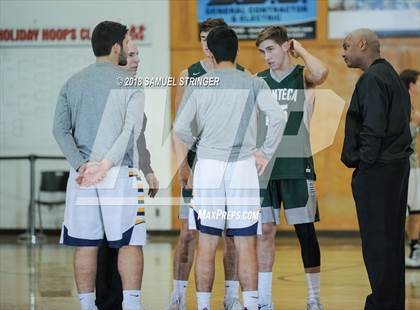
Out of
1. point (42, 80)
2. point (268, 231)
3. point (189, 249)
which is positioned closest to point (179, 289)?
point (189, 249)

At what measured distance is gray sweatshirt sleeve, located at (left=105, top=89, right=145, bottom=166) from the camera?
5363 mm

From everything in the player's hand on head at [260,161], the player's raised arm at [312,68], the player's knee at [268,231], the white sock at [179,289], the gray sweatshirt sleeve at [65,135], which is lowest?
the white sock at [179,289]

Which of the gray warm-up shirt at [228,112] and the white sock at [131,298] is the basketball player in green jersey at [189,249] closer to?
the gray warm-up shirt at [228,112]

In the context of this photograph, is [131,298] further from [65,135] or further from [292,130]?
[292,130]

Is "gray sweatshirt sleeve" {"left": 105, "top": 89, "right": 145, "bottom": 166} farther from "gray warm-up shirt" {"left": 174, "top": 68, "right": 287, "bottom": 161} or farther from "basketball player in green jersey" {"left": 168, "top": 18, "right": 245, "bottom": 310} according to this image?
"basketball player in green jersey" {"left": 168, "top": 18, "right": 245, "bottom": 310}

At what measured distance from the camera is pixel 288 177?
604 centimetres

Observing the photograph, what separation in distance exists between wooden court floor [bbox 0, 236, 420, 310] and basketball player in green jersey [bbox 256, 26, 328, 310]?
18.3 inches

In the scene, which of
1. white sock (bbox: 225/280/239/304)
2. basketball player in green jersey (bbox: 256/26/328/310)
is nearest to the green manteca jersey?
basketball player in green jersey (bbox: 256/26/328/310)

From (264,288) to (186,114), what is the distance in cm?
128

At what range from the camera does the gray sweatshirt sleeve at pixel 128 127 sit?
17.6 ft

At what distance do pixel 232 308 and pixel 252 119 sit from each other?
51.1 inches

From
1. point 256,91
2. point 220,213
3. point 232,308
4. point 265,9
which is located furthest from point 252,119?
point 265,9

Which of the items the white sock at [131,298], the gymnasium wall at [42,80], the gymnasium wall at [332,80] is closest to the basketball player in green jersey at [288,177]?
the white sock at [131,298]

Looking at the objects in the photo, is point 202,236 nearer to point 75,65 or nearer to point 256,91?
point 256,91
